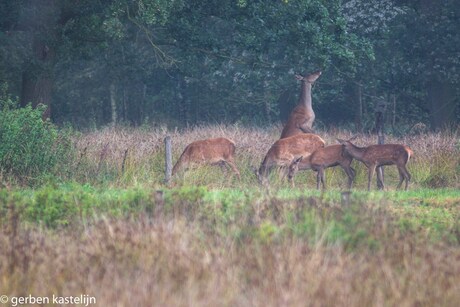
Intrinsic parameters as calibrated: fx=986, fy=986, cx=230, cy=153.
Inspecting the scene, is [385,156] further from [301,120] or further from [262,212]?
[262,212]

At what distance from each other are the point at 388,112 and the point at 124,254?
3280 centimetres

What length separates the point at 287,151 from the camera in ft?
67.8

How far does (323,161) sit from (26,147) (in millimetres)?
5868

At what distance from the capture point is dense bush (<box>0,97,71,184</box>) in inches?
733

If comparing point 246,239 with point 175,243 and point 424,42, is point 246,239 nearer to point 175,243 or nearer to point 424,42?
point 175,243

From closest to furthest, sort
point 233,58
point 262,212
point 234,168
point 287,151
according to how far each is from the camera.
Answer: point 262,212 < point 287,151 < point 234,168 < point 233,58

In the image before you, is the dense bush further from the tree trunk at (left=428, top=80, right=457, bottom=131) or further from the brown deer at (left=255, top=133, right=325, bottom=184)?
the tree trunk at (left=428, top=80, right=457, bottom=131)

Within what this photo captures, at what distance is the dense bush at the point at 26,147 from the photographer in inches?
733

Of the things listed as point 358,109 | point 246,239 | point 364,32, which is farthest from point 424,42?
point 246,239

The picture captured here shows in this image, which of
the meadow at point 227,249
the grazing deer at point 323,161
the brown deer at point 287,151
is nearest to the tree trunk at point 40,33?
the brown deer at point 287,151

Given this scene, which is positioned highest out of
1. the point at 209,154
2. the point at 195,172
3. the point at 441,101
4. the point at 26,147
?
the point at 441,101

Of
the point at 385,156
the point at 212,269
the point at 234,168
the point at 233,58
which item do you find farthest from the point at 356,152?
the point at 212,269

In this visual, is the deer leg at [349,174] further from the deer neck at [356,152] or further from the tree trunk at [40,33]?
the tree trunk at [40,33]

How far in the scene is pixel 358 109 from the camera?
135ft
